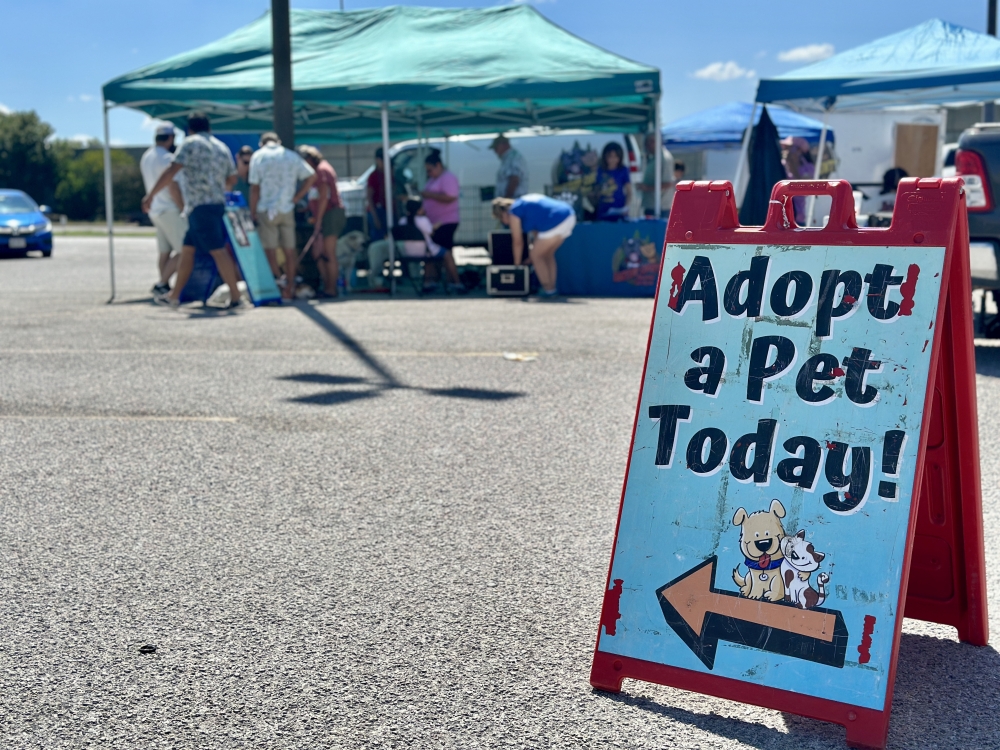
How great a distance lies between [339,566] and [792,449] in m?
1.68

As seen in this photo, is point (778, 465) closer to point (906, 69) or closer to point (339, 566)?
point (339, 566)

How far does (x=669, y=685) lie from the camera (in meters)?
2.60

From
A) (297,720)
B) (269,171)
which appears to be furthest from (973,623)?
(269,171)

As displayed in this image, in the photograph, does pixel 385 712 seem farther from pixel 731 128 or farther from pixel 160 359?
pixel 731 128

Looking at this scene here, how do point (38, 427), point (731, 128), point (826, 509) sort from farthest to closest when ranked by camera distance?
point (731, 128) < point (38, 427) < point (826, 509)

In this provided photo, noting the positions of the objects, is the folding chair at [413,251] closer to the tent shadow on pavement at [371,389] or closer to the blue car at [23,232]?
the tent shadow on pavement at [371,389]

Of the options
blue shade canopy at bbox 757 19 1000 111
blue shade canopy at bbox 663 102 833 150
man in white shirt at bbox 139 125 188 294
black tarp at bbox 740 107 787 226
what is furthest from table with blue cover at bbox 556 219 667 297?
blue shade canopy at bbox 663 102 833 150

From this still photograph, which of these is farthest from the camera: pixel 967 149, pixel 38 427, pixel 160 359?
pixel 160 359

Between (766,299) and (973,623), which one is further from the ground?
(766,299)

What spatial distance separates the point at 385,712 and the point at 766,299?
1.37 meters

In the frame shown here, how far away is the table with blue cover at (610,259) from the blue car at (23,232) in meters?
14.6

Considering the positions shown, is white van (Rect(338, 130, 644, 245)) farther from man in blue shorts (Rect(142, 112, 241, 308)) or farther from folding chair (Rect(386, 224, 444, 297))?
man in blue shorts (Rect(142, 112, 241, 308))

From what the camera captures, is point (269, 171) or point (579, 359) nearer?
point (579, 359)

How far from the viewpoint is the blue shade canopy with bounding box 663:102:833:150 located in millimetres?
21297
